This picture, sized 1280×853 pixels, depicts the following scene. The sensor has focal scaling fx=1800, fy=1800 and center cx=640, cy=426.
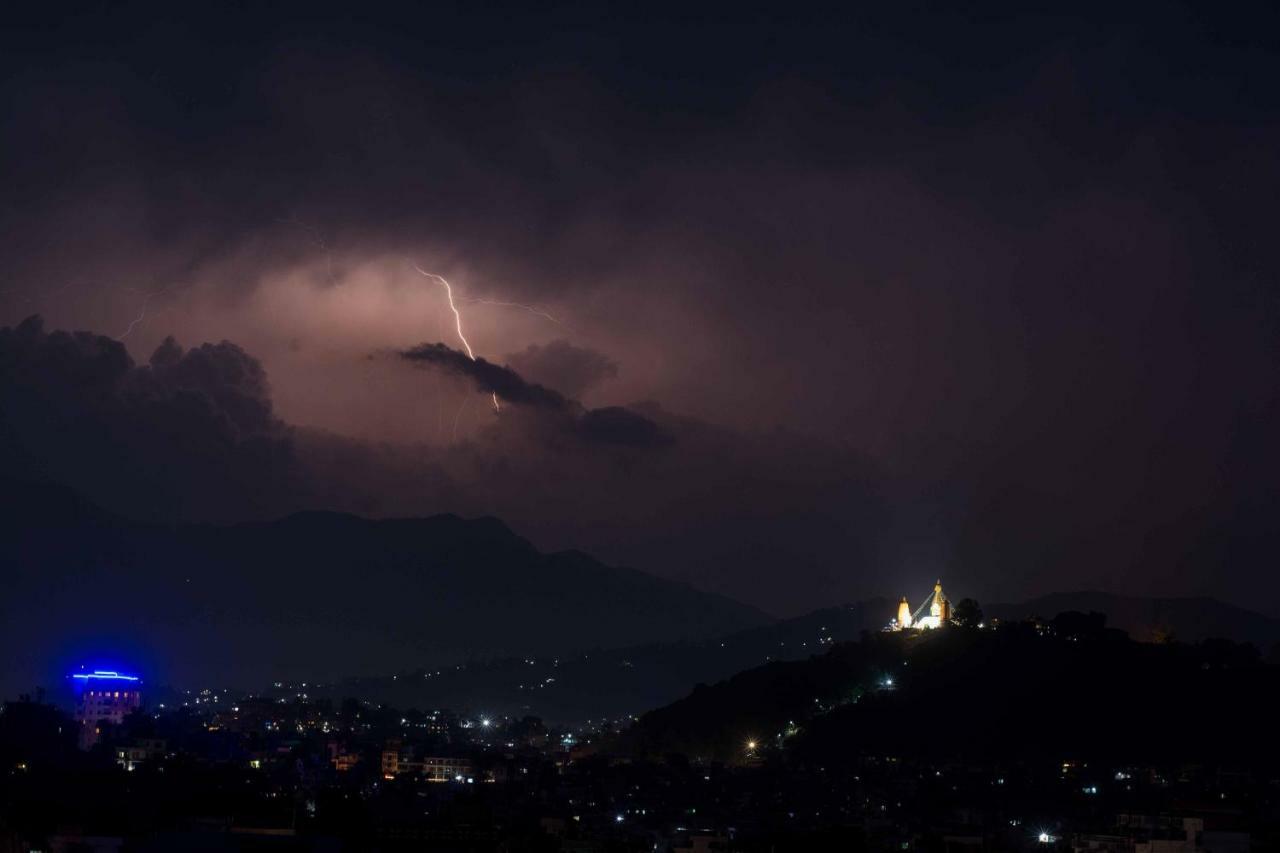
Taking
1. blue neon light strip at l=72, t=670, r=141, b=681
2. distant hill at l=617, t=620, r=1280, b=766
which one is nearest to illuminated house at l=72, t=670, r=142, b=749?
blue neon light strip at l=72, t=670, r=141, b=681

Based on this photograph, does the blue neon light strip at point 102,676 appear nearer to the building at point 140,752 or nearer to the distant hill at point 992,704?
the building at point 140,752

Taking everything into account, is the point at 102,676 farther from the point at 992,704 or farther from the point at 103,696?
the point at 992,704

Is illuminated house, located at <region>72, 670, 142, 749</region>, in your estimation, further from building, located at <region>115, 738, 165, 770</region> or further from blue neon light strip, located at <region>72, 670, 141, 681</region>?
building, located at <region>115, 738, 165, 770</region>

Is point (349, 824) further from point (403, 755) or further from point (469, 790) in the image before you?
point (403, 755)

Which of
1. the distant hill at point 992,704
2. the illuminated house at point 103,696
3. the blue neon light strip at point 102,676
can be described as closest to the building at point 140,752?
the illuminated house at point 103,696

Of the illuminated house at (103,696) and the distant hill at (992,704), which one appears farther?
the illuminated house at (103,696)
